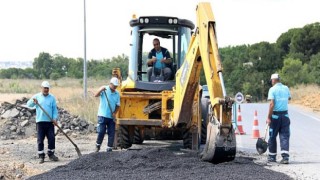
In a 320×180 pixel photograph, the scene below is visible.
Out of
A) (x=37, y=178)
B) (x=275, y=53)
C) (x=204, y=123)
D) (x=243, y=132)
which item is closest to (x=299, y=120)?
(x=243, y=132)

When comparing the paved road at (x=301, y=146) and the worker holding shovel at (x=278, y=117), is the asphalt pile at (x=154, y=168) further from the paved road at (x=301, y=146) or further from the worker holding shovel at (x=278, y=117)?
the worker holding shovel at (x=278, y=117)

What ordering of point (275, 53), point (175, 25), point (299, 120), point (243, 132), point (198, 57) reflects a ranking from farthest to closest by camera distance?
point (275, 53)
point (299, 120)
point (243, 132)
point (175, 25)
point (198, 57)

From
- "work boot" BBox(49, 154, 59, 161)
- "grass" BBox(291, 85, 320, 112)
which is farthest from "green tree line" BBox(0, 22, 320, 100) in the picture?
"work boot" BBox(49, 154, 59, 161)

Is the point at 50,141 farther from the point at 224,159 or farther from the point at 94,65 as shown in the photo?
the point at 94,65

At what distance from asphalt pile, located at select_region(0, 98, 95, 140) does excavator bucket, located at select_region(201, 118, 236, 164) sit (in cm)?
967

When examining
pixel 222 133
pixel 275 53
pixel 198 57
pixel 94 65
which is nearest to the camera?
pixel 222 133

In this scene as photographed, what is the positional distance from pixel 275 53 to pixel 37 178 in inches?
2538

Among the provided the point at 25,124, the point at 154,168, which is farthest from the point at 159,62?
the point at 25,124

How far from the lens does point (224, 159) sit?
9.55 meters

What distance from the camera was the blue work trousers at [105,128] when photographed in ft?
43.0

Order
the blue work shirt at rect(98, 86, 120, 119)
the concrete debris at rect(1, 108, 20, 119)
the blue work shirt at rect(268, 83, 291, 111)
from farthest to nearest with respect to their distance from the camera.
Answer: the concrete debris at rect(1, 108, 20, 119) < the blue work shirt at rect(98, 86, 120, 119) < the blue work shirt at rect(268, 83, 291, 111)

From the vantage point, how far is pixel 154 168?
1052cm

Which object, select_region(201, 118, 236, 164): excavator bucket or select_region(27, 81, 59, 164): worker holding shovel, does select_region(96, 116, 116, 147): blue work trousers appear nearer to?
select_region(27, 81, 59, 164): worker holding shovel

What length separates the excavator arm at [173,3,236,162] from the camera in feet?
30.5
